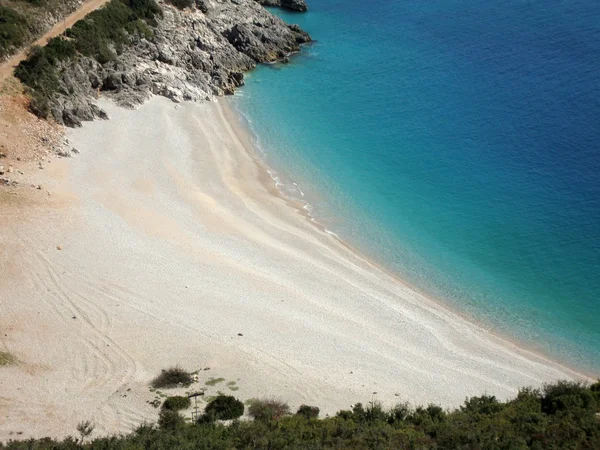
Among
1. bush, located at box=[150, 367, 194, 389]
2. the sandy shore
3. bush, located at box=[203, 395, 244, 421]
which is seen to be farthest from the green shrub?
bush, located at box=[150, 367, 194, 389]

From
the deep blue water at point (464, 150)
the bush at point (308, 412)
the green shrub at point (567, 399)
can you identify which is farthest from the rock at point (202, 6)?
the green shrub at point (567, 399)

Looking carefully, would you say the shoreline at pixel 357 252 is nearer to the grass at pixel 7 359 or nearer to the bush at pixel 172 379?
the bush at pixel 172 379

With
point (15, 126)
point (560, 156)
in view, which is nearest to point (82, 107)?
point (15, 126)

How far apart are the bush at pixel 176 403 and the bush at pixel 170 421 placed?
0.91 meters

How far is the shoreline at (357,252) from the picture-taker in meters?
35.2

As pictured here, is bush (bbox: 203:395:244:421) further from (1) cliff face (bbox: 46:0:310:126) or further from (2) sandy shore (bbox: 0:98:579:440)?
(1) cliff face (bbox: 46:0:310:126)

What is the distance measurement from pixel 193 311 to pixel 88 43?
108ft

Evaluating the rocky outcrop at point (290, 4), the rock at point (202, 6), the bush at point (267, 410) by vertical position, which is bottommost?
the bush at point (267, 410)

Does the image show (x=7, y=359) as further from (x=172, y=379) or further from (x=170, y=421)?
(x=170, y=421)

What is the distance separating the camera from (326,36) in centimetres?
8194

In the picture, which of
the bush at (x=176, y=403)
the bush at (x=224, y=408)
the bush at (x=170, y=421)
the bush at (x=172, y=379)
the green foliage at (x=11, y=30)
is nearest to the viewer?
the bush at (x=170, y=421)

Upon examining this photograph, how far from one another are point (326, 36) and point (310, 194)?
126 ft

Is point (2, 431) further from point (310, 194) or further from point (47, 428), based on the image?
point (310, 194)

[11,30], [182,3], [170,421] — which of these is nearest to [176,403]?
[170,421]
